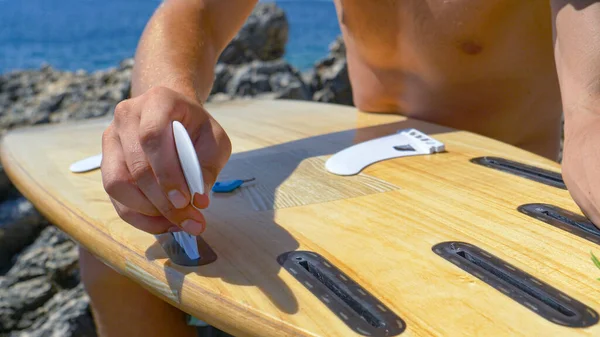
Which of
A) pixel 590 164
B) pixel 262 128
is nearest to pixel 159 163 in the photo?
pixel 590 164

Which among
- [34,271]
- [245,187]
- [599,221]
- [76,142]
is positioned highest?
[599,221]

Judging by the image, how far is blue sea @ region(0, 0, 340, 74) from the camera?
14172 millimetres

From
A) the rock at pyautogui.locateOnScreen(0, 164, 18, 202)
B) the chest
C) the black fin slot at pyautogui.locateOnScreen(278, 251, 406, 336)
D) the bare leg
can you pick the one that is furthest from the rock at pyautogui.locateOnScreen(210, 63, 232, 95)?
the black fin slot at pyautogui.locateOnScreen(278, 251, 406, 336)

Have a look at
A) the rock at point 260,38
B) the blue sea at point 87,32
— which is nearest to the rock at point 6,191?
the rock at point 260,38

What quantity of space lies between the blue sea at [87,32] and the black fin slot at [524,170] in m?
8.80

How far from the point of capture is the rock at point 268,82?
3.25 metres

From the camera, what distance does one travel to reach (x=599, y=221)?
89cm

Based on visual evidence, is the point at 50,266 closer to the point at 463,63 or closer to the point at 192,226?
the point at 463,63

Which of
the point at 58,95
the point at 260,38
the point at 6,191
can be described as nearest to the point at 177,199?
the point at 6,191

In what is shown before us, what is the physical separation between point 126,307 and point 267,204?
0.48 m

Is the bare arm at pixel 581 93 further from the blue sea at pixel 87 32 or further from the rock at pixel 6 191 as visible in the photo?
the blue sea at pixel 87 32

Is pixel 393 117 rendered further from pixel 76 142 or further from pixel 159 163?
pixel 159 163

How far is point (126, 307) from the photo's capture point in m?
1.36

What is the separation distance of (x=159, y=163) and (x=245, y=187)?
1.28 feet
